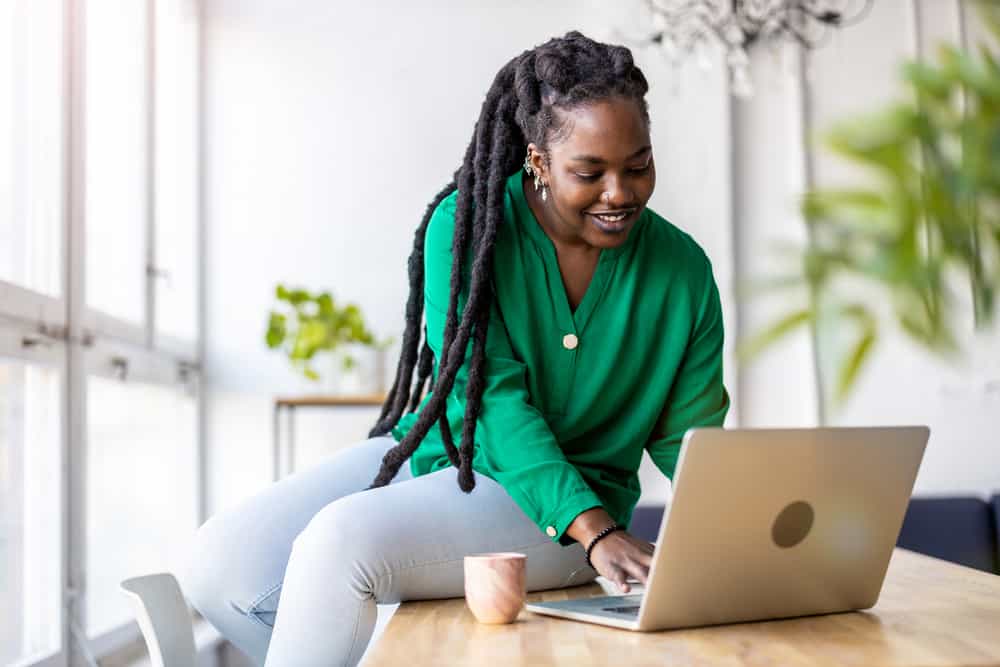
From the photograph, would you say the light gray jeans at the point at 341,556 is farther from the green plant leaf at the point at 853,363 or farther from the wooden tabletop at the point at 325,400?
the wooden tabletop at the point at 325,400

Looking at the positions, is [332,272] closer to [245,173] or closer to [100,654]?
[245,173]

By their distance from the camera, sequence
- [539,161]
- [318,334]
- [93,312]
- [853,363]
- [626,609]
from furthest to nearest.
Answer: [318,334], [93,312], [539,161], [626,609], [853,363]

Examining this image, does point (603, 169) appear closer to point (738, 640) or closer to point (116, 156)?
point (738, 640)

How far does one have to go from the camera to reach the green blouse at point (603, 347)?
1429 millimetres

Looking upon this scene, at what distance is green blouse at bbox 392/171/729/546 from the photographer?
1.43 metres

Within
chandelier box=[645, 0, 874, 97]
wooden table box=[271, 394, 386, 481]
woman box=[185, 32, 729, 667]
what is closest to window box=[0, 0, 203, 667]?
wooden table box=[271, 394, 386, 481]

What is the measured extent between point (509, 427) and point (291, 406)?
2148mm

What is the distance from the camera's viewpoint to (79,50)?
2.52 m

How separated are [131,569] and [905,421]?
2.43 meters

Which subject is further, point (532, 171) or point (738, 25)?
point (738, 25)

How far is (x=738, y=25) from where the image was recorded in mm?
3557

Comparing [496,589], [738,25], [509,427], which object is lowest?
[496,589]

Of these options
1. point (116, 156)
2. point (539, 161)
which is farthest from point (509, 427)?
point (116, 156)

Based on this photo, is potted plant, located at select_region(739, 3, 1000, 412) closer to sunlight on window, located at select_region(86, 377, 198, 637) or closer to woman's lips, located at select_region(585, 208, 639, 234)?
woman's lips, located at select_region(585, 208, 639, 234)
